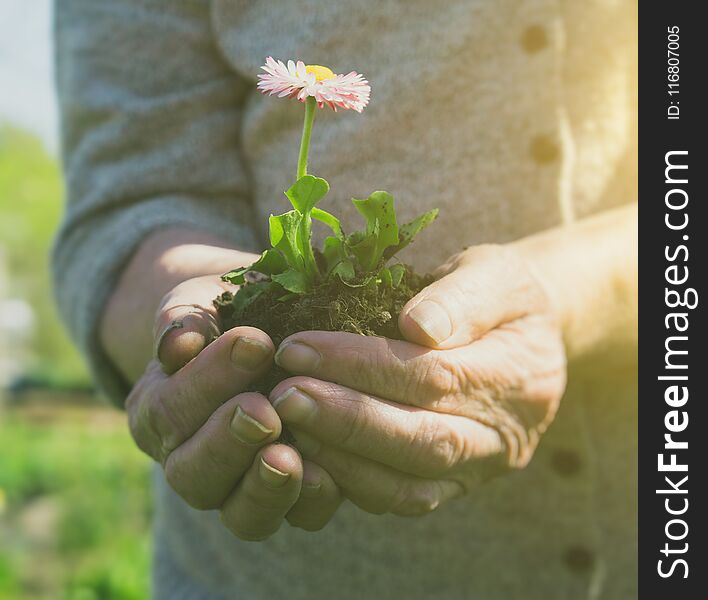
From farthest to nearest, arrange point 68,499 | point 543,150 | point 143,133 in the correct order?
point 68,499, point 143,133, point 543,150

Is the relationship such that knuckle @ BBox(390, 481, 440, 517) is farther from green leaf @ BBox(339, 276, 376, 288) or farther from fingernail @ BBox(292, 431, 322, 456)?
green leaf @ BBox(339, 276, 376, 288)

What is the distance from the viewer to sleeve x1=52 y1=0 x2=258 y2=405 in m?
1.56

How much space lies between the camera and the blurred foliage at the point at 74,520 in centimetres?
366

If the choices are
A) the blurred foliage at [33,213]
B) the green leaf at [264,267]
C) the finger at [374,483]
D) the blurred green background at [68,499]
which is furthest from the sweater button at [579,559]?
the blurred foliage at [33,213]

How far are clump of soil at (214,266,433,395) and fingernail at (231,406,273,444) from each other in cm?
8

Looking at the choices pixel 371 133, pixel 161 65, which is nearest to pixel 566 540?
pixel 371 133

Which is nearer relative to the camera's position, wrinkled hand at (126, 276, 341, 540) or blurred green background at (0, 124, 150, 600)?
wrinkled hand at (126, 276, 341, 540)

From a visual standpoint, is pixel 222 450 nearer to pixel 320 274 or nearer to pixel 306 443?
pixel 306 443

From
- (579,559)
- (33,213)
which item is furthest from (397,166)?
(33,213)

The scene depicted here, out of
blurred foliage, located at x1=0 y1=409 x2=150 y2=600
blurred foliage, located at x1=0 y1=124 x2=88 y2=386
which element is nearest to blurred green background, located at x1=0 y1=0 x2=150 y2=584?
blurred foliage, located at x1=0 y1=409 x2=150 y2=600

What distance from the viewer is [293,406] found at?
94 cm

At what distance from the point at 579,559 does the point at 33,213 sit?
2388 cm

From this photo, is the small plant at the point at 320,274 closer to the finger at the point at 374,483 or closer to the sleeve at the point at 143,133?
the finger at the point at 374,483
